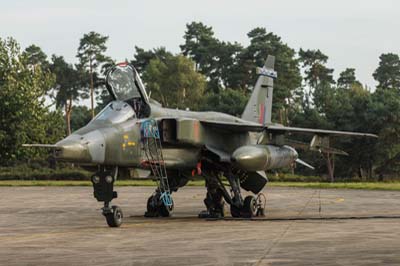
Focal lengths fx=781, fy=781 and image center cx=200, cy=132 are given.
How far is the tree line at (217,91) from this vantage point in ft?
192

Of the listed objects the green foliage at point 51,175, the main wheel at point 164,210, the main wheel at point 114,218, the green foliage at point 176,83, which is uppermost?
the green foliage at point 176,83

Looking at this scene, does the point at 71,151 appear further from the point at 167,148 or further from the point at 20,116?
the point at 20,116

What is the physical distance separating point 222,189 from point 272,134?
2.38 m

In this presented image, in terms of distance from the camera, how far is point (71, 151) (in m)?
15.8

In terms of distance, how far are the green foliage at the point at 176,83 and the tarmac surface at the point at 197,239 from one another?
70827 mm

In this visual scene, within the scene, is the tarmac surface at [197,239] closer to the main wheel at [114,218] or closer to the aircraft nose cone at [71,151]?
the main wheel at [114,218]

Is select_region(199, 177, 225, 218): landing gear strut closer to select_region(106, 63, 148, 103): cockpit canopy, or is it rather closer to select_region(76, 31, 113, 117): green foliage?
select_region(106, 63, 148, 103): cockpit canopy

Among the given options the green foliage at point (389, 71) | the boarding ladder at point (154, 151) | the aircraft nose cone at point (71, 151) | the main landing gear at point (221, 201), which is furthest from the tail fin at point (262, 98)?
the green foliage at point (389, 71)

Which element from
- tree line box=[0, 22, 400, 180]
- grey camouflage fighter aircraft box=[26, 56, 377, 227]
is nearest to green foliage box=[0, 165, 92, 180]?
tree line box=[0, 22, 400, 180]

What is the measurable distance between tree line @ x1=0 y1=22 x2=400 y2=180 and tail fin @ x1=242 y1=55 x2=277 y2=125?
33.1 metres

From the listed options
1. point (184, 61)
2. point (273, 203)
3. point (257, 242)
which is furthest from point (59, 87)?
point (257, 242)

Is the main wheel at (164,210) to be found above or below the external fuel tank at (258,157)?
below

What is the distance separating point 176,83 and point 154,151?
7747 cm

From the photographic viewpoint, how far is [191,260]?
11.2 m
